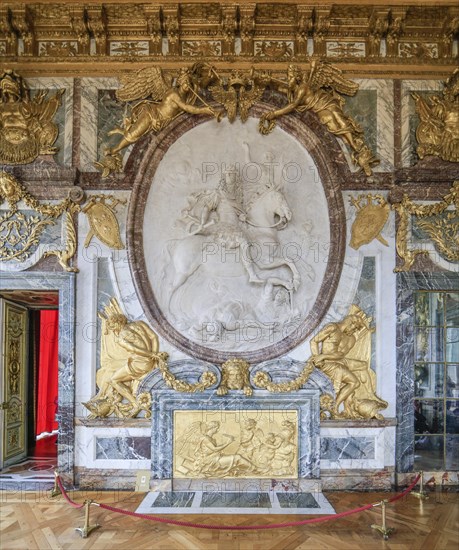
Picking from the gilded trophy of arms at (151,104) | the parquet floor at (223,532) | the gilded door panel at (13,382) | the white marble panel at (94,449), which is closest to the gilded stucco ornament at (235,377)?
the white marble panel at (94,449)

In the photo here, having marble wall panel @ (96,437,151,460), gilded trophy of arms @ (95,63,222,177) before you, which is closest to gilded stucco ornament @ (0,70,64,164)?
gilded trophy of arms @ (95,63,222,177)

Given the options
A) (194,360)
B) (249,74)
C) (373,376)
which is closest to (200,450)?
(194,360)

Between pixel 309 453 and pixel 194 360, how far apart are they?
1842mm

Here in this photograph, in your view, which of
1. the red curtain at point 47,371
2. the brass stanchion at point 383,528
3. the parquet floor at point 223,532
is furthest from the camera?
the red curtain at point 47,371

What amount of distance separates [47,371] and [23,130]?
15.2 ft

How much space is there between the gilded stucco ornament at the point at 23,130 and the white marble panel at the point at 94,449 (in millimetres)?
3647

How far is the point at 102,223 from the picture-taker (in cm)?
660

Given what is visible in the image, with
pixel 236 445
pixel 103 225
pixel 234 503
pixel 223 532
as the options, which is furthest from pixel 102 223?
pixel 223 532

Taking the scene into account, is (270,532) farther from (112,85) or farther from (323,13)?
(323,13)

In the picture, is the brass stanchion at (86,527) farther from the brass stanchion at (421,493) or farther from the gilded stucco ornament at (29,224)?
the brass stanchion at (421,493)

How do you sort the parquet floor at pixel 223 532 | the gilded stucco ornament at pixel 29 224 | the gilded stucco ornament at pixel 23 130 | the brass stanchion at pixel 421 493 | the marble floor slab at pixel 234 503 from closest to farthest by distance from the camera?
1. the parquet floor at pixel 223 532
2. the marble floor slab at pixel 234 503
3. the brass stanchion at pixel 421 493
4. the gilded stucco ornament at pixel 29 224
5. the gilded stucco ornament at pixel 23 130

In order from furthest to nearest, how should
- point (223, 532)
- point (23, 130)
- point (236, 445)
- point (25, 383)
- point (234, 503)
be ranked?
1. point (25, 383)
2. point (23, 130)
3. point (236, 445)
4. point (234, 503)
5. point (223, 532)

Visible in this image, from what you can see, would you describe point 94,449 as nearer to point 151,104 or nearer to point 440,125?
point 151,104

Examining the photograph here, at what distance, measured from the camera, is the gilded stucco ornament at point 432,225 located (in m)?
6.55
